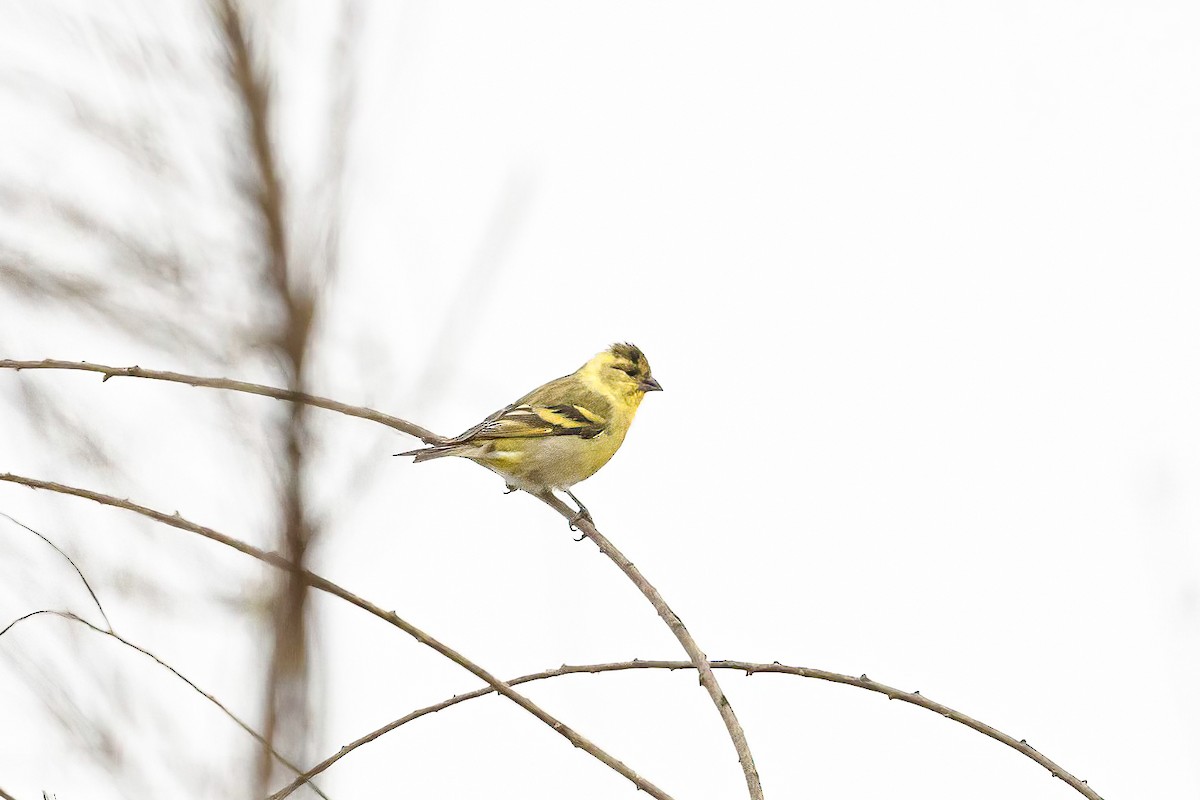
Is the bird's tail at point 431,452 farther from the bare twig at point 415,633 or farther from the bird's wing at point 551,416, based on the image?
the bare twig at point 415,633

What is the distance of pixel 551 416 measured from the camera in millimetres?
6098

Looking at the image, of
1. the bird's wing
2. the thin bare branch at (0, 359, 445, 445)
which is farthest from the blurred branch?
the bird's wing

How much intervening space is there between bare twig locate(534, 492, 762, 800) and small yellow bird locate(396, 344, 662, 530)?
71.9 inches

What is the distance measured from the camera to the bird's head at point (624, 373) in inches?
258

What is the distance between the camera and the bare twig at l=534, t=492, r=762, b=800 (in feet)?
6.61

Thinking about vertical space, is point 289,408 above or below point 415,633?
below

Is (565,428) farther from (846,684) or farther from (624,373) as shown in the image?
(846,684)

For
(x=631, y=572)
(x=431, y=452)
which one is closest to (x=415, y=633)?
(x=631, y=572)

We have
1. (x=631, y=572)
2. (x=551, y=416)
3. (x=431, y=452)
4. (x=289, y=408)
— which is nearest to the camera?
(x=289, y=408)

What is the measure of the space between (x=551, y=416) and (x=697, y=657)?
3764 mm

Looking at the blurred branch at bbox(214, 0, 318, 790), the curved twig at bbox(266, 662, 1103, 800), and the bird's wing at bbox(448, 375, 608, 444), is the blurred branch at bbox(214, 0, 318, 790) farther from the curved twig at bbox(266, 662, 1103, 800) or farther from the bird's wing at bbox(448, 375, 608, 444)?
the bird's wing at bbox(448, 375, 608, 444)

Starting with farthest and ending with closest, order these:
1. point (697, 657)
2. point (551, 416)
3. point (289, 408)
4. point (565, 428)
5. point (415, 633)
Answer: point (551, 416), point (565, 428), point (697, 657), point (415, 633), point (289, 408)

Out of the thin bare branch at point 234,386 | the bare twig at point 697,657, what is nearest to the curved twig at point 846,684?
the bare twig at point 697,657

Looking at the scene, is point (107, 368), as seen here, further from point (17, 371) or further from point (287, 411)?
point (287, 411)
